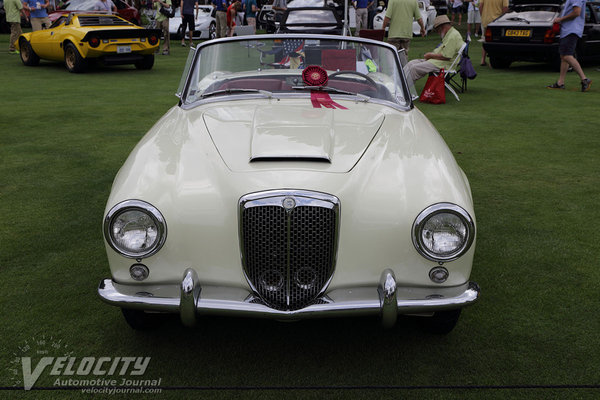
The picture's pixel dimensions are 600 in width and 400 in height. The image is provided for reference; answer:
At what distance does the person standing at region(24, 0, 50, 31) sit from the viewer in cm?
1525

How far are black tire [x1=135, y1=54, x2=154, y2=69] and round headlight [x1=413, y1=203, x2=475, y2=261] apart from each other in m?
12.1

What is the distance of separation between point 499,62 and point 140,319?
516 inches

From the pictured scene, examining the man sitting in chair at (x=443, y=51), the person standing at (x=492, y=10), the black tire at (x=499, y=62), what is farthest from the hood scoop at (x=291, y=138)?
the person standing at (x=492, y=10)

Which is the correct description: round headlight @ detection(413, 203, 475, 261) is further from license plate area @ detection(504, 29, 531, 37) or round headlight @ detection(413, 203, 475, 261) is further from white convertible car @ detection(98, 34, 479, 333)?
license plate area @ detection(504, 29, 531, 37)

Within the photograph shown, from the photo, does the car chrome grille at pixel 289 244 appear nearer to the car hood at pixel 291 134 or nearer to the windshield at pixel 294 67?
the car hood at pixel 291 134

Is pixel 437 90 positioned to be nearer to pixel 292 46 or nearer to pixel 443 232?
pixel 292 46

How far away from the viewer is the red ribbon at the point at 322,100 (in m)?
3.65

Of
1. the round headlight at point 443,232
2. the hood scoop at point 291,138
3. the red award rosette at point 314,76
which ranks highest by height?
the red award rosette at point 314,76

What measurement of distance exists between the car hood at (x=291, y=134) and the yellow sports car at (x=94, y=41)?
392 inches

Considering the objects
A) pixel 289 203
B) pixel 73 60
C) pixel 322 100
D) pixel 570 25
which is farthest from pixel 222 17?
pixel 289 203

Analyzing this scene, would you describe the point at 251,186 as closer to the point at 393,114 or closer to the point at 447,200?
the point at 447,200

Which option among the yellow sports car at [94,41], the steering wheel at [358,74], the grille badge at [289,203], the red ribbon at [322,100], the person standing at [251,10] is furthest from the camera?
the person standing at [251,10]

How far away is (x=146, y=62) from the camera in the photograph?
45.2 ft

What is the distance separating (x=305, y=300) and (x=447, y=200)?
2.49 ft
